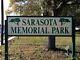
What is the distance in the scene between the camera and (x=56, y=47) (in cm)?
1413

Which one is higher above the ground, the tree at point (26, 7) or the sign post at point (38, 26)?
the tree at point (26, 7)

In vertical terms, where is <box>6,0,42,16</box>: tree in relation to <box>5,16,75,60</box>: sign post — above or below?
above

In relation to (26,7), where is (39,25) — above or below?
below

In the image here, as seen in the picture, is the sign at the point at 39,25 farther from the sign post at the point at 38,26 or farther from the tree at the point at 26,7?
the tree at the point at 26,7

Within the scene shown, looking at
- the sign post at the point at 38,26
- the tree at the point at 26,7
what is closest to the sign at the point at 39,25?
the sign post at the point at 38,26

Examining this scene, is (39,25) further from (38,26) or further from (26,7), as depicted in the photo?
(26,7)

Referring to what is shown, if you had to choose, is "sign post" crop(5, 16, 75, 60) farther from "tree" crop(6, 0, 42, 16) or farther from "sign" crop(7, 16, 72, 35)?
"tree" crop(6, 0, 42, 16)

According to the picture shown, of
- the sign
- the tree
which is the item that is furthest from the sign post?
the tree

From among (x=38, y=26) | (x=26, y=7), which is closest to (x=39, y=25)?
(x=38, y=26)

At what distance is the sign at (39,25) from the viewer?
9.69 m

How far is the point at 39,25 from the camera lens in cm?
973

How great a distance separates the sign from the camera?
969 centimetres

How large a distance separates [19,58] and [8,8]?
442 centimetres

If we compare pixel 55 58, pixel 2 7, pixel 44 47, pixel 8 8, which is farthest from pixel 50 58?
pixel 2 7
